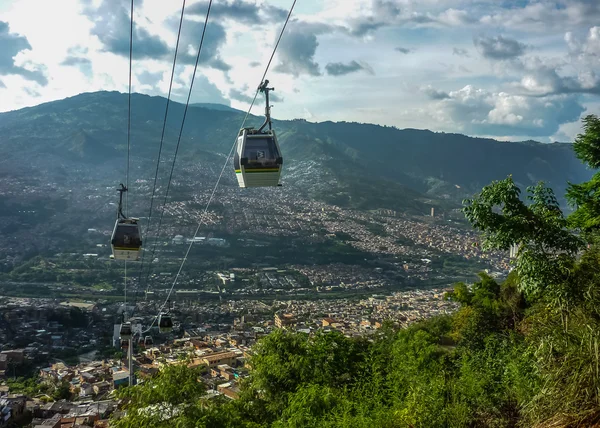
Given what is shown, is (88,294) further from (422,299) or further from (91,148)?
(91,148)

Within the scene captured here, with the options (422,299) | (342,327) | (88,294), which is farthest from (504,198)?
(88,294)

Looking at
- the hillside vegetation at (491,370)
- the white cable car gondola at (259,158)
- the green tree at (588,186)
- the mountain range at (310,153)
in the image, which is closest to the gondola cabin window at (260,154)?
the white cable car gondola at (259,158)

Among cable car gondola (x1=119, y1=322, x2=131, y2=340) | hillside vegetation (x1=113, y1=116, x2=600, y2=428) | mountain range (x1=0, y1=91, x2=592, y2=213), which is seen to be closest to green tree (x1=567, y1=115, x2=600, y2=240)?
hillside vegetation (x1=113, y1=116, x2=600, y2=428)

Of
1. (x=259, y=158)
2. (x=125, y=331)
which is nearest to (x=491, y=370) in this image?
(x=259, y=158)

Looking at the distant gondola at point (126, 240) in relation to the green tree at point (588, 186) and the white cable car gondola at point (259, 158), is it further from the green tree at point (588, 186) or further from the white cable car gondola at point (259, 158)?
the green tree at point (588, 186)

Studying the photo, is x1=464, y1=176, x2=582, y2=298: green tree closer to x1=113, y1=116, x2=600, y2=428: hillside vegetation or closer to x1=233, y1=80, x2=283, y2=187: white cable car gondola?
x1=113, y1=116, x2=600, y2=428: hillside vegetation

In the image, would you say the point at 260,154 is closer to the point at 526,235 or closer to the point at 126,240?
the point at 526,235
